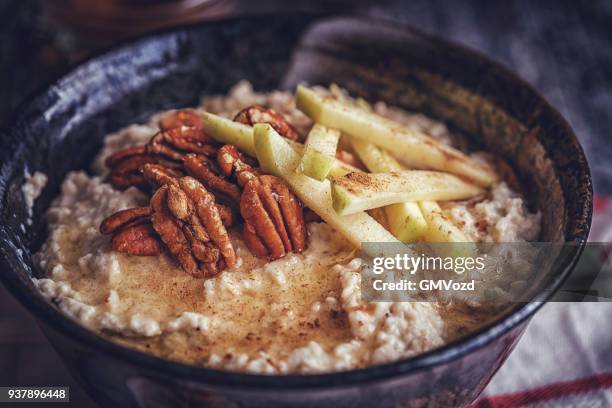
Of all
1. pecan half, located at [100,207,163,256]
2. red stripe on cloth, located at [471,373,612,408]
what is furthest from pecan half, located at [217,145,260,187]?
red stripe on cloth, located at [471,373,612,408]

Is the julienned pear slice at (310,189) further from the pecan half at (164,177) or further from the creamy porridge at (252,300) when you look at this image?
the pecan half at (164,177)

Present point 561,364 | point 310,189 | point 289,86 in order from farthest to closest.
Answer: point 289,86
point 561,364
point 310,189

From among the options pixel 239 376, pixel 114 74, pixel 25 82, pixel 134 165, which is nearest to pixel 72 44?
pixel 25 82

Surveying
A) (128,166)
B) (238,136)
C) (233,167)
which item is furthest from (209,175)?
(128,166)

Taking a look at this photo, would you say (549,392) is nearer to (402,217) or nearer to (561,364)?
(561,364)

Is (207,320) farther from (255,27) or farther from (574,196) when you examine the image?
(255,27)

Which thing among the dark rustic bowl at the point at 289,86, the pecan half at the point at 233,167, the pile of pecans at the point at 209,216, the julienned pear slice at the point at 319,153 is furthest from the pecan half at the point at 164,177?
the dark rustic bowl at the point at 289,86

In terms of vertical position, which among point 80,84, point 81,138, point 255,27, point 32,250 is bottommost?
point 32,250

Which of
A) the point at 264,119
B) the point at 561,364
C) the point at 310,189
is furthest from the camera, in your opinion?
the point at 561,364
